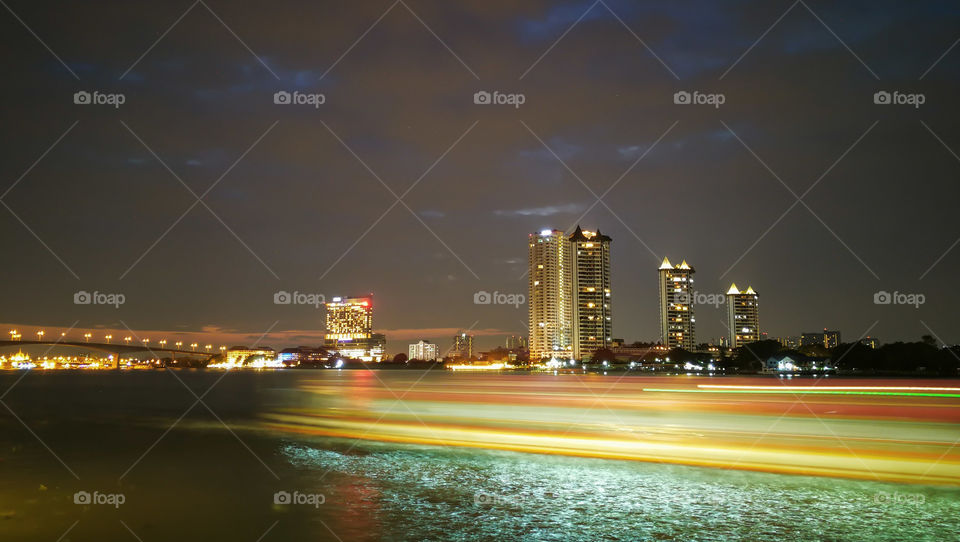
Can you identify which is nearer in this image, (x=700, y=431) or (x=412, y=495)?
(x=412, y=495)

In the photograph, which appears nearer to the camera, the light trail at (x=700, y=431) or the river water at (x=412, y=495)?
the river water at (x=412, y=495)

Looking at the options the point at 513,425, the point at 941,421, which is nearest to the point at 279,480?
the point at 513,425

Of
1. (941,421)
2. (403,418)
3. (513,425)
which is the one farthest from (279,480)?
→ (941,421)

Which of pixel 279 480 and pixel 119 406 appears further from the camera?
pixel 119 406

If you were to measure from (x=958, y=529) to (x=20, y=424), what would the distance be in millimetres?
37942

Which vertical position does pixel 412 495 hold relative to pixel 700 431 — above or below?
above

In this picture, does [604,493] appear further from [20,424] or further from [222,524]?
[20,424]

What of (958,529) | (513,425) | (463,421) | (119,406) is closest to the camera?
(958,529)

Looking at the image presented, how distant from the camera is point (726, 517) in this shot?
13258mm

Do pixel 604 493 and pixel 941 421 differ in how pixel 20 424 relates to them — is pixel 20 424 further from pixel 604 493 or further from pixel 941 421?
pixel 941 421

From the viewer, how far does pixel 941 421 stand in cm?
3142

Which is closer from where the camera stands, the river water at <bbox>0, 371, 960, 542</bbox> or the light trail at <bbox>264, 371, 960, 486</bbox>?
the river water at <bbox>0, 371, 960, 542</bbox>

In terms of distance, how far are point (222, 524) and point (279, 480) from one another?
4593mm

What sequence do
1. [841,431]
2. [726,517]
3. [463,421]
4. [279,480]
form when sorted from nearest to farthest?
[726,517] < [279,480] < [841,431] < [463,421]
